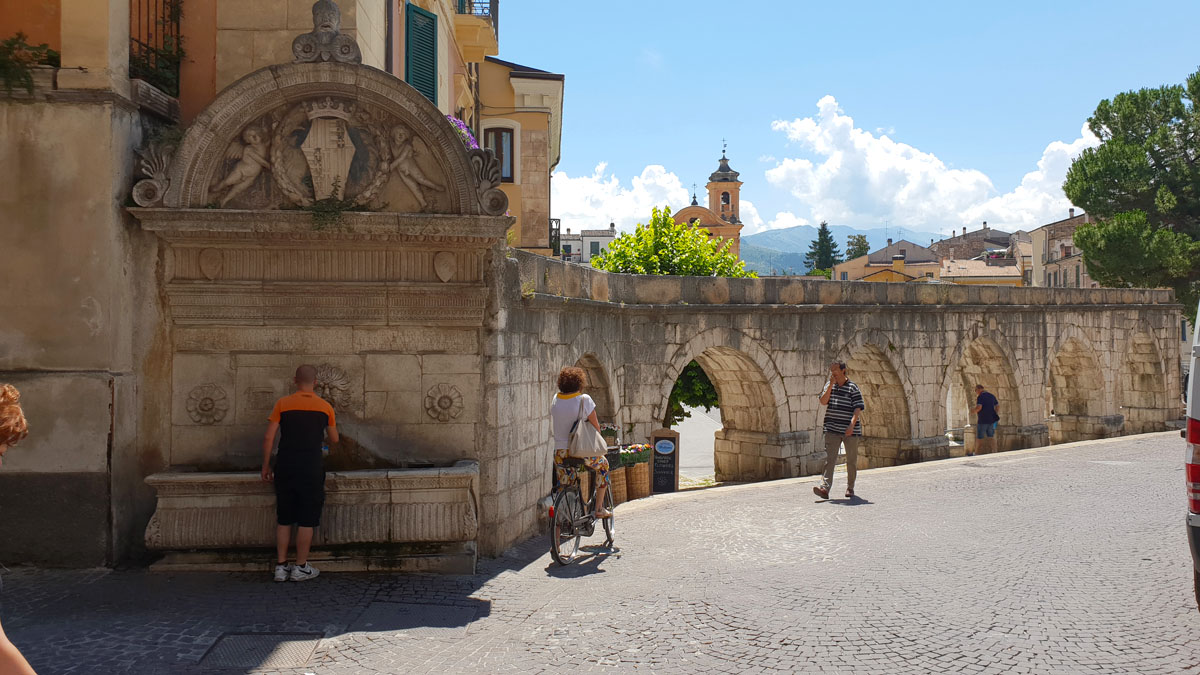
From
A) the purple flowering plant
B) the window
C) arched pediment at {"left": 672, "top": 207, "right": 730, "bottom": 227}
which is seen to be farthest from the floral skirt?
arched pediment at {"left": 672, "top": 207, "right": 730, "bottom": 227}

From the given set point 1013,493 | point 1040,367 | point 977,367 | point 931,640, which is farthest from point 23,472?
point 1040,367

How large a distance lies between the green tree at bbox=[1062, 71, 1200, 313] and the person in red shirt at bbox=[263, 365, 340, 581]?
3575 cm

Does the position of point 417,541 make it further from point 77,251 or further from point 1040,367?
point 1040,367

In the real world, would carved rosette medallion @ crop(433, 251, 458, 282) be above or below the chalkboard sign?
above

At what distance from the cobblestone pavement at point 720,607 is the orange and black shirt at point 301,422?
0.90 meters

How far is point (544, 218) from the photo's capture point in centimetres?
2483

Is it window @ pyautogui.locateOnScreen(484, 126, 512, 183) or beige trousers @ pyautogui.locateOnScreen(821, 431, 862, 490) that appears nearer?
beige trousers @ pyautogui.locateOnScreen(821, 431, 862, 490)

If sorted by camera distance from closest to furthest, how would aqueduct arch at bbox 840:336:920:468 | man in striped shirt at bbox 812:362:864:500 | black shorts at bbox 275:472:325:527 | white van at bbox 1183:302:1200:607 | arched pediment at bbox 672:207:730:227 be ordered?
white van at bbox 1183:302:1200:607
black shorts at bbox 275:472:325:527
man in striped shirt at bbox 812:362:864:500
aqueduct arch at bbox 840:336:920:468
arched pediment at bbox 672:207:730:227

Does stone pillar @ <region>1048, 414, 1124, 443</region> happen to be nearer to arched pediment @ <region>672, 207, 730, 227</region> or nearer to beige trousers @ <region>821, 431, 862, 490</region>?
beige trousers @ <region>821, 431, 862, 490</region>

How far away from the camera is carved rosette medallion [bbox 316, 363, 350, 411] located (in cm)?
724

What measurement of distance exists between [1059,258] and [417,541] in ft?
191

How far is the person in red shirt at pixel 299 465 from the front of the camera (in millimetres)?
6590

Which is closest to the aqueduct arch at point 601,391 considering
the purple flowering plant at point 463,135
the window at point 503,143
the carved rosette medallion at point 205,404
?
the purple flowering plant at point 463,135

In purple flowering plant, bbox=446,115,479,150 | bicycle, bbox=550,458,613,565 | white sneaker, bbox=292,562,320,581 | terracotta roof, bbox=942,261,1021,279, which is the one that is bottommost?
white sneaker, bbox=292,562,320,581
